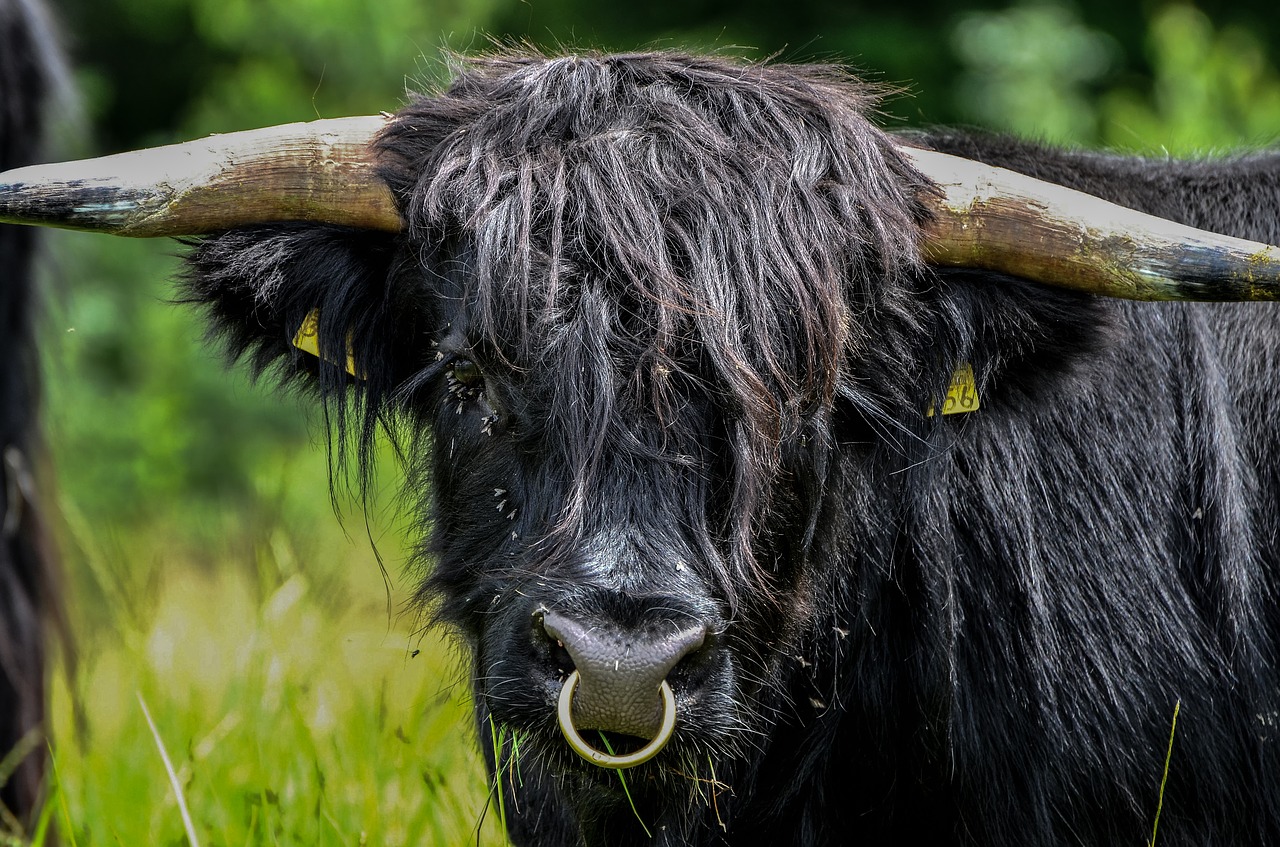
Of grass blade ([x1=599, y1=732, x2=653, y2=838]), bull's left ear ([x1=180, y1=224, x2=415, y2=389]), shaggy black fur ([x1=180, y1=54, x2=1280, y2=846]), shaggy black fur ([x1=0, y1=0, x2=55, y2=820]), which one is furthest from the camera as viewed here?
shaggy black fur ([x1=0, y1=0, x2=55, y2=820])

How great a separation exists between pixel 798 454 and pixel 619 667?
0.80 metres

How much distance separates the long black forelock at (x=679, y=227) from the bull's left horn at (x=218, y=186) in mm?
100

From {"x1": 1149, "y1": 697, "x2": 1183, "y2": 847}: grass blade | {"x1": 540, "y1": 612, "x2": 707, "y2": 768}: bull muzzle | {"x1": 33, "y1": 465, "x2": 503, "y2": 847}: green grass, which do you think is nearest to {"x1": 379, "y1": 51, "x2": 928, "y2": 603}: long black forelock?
{"x1": 540, "y1": 612, "x2": 707, "y2": 768}: bull muzzle

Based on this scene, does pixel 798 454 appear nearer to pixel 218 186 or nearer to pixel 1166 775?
pixel 1166 775

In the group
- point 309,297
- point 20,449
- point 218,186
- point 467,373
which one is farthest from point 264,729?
point 218,186

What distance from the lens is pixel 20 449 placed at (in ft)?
14.1

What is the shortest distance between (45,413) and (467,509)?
84.4 inches

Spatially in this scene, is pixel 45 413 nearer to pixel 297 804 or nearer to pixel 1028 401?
pixel 297 804

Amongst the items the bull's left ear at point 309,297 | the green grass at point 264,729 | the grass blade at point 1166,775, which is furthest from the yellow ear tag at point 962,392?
the green grass at point 264,729

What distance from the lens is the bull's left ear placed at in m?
3.16

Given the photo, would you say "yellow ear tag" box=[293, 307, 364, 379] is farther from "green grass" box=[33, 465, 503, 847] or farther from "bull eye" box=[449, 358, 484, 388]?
"green grass" box=[33, 465, 503, 847]

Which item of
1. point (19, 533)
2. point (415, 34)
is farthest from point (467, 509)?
point (415, 34)

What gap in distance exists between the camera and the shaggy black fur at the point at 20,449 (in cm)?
419

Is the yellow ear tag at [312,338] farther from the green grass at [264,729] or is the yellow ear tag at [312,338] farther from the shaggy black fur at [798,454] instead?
the green grass at [264,729]
